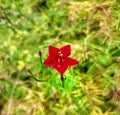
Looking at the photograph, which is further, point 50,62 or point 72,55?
point 72,55

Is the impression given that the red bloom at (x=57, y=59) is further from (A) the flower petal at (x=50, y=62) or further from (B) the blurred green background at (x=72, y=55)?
(B) the blurred green background at (x=72, y=55)

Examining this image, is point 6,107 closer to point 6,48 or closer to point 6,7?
point 6,48

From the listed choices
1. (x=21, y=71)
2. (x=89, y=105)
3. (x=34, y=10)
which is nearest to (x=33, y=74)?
(x=21, y=71)

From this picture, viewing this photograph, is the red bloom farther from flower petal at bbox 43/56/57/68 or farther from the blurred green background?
the blurred green background

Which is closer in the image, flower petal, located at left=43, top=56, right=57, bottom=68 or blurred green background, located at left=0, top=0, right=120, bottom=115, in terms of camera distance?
flower petal, located at left=43, top=56, right=57, bottom=68

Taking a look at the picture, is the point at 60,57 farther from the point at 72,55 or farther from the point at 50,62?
the point at 72,55

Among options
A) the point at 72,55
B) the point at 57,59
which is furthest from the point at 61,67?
the point at 72,55

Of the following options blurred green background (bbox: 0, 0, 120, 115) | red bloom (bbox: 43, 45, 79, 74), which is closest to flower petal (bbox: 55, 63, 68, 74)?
red bloom (bbox: 43, 45, 79, 74)

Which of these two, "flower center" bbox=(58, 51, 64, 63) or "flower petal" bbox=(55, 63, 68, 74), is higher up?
"flower center" bbox=(58, 51, 64, 63)

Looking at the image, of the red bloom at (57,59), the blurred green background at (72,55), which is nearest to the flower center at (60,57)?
the red bloom at (57,59)
